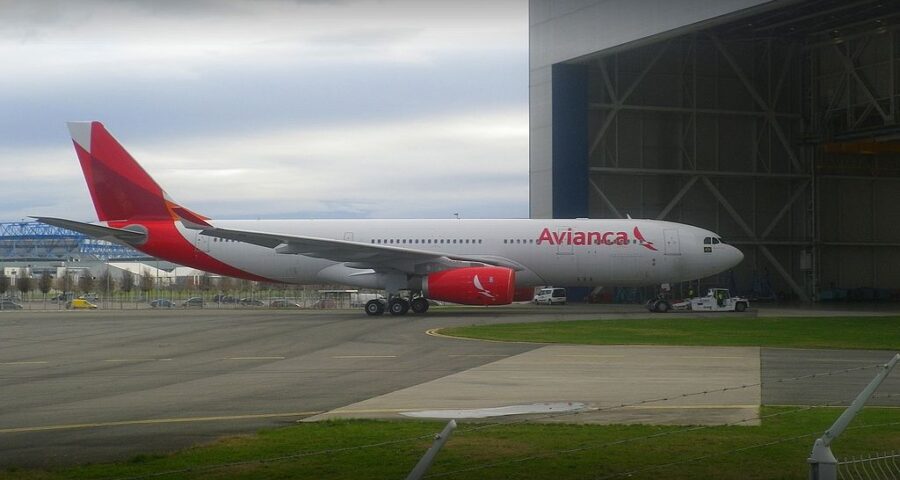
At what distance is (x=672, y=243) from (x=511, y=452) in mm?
29093

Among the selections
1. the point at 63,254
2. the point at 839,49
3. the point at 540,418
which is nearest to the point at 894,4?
the point at 839,49

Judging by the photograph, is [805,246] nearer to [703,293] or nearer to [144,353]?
[703,293]

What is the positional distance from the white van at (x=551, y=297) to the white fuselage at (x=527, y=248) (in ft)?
49.3

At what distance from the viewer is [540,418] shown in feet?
38.5

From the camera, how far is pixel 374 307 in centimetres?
3628

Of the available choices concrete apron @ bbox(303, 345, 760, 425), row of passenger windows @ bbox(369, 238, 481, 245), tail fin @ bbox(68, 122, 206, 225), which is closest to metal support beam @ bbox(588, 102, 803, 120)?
row of passenger windows @ bbox(369, 238, 481, 245)

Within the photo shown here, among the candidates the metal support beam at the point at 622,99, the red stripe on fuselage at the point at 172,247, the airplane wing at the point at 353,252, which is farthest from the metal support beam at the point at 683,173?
the red stripe on fuselage at the point at 172,247

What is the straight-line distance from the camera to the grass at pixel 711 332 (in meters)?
23.8

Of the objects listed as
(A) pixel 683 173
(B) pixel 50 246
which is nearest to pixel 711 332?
(A) pixel 683 173

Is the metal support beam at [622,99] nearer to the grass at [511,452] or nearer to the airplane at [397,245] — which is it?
the airplane at [397,245]

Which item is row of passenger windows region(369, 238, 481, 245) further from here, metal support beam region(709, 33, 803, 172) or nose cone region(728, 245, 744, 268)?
metal support beam region(709, 33, 803, 172)

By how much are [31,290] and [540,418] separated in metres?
100.0

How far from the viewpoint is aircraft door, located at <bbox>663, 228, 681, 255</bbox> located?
37.4m

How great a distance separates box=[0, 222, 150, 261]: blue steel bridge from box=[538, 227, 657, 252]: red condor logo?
118317mm
